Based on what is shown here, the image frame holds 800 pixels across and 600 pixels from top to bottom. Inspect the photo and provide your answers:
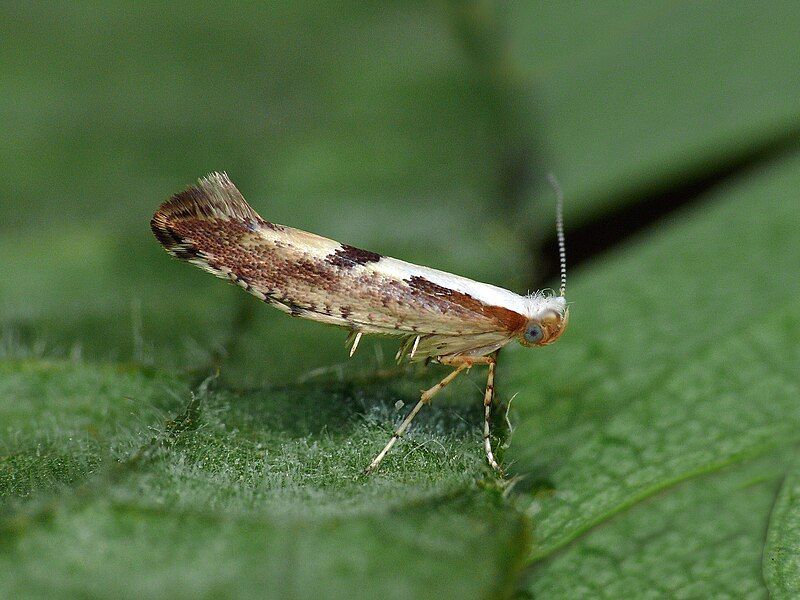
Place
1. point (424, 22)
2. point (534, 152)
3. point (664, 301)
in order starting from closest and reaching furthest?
1. point (664, 301)
2. point (534, 152)
3. point (424, 22)

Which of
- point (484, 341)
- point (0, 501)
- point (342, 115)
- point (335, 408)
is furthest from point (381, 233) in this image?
point (0, 501)

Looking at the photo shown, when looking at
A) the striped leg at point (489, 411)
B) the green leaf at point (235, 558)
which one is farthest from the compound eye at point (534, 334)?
the green leaf at point (235, 558)

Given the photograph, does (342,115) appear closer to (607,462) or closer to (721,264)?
(721,264)

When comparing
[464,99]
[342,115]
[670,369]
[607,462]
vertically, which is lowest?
[607,462]

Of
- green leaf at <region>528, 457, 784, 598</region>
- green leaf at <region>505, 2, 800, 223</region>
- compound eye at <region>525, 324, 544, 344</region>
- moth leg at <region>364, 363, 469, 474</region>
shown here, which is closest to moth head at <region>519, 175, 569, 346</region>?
compound eye at <region>525, 324, 544, 344</region>

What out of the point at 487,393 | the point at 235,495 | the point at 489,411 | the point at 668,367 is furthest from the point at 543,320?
the point at 235,495
